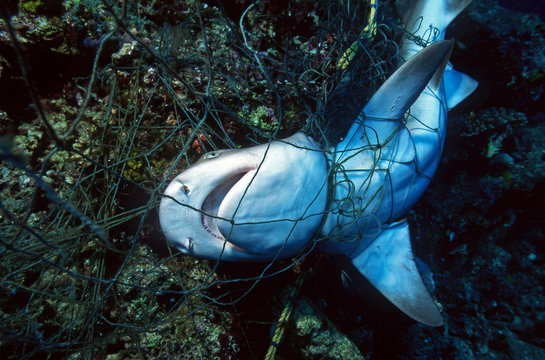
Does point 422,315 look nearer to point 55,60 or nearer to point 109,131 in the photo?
point 109,131

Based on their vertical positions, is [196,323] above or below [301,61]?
below

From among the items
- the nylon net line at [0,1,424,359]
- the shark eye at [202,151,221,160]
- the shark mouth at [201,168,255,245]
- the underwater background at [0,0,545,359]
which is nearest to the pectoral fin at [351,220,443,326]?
the underwater background at [0,0,545,359]

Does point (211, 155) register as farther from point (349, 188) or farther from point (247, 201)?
point (349, 188)

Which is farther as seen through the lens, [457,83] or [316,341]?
[457,83]

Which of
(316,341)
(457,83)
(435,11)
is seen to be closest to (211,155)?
(316,341)

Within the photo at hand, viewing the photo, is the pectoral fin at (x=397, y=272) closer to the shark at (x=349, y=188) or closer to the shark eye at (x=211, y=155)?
the shark at (x=349, y=188)

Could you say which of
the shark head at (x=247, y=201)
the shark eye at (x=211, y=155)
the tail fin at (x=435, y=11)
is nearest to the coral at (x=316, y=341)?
the shark head at (x=247, y=201)

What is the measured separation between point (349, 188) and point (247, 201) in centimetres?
100

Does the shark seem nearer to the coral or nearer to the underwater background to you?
the underwater background

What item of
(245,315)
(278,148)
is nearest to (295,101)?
(278,148)

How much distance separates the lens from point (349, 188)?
2.03m

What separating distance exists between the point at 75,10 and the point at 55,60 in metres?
0.53

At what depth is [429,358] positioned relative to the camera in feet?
11.4

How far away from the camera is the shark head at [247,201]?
135cm
